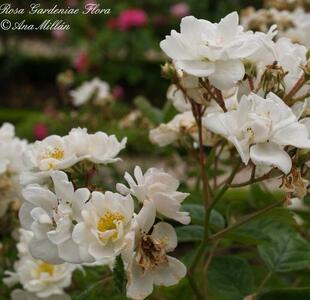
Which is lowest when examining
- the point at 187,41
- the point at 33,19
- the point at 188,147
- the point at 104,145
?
the point at 33,19

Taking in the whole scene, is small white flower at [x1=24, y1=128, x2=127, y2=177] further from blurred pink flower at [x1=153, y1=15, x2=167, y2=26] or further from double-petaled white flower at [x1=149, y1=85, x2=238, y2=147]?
blurred pink flower at [x1=153, y1=15, x2=167, y2=26]

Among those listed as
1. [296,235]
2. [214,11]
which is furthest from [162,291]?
[214,11]

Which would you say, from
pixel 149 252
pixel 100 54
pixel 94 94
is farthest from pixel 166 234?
pixel 100 54

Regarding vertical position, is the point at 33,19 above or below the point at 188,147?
below

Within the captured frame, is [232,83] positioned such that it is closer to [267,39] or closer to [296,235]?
[267,39]

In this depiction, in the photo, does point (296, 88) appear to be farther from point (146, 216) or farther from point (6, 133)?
point (6, 133)
